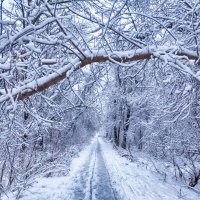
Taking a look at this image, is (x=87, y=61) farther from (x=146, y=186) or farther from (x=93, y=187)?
(x=146, y=186)

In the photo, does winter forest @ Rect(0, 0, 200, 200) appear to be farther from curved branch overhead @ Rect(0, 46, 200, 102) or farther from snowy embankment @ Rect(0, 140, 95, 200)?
snowy embankment @ Rect(0, 140, 95, 200)

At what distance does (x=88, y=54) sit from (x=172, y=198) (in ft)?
28.9

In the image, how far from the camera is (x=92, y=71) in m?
4.92

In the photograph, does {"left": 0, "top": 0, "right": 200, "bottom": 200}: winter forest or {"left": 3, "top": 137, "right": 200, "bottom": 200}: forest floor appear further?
{"left": 3, "top": 137, "right": 200, "bottom": 200}: forest floor

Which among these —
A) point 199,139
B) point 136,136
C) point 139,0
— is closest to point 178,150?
point 199,139

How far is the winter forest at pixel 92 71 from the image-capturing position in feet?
12.9

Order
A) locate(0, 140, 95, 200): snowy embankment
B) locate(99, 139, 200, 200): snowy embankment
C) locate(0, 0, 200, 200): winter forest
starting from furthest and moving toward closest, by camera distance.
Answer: locate(99, 139, 200, 200): snowy embankment < locate(0, 140, 95, 200): snowy embankment < locate(0, 0, 200, 200): winter forest

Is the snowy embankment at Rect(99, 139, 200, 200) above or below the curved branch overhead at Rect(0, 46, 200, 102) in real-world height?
below

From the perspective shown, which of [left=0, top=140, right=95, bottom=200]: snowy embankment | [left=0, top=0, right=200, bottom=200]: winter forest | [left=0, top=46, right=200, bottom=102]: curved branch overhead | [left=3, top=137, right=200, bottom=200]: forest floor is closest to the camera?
[left=0, top=0, right=200, bottom=200]: winter forest

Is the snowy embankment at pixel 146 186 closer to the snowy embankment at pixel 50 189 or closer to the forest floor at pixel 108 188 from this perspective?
the forest floor at pixel 108 188

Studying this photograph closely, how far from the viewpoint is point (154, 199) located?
11.6 meters

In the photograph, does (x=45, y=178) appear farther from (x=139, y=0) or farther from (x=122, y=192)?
(x=139, y=0)

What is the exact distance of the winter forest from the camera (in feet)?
12.9

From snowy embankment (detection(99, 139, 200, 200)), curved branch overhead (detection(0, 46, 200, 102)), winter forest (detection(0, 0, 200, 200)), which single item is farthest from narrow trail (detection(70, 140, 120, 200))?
curved branch overhead (detection(0, 46, 200, 102))
